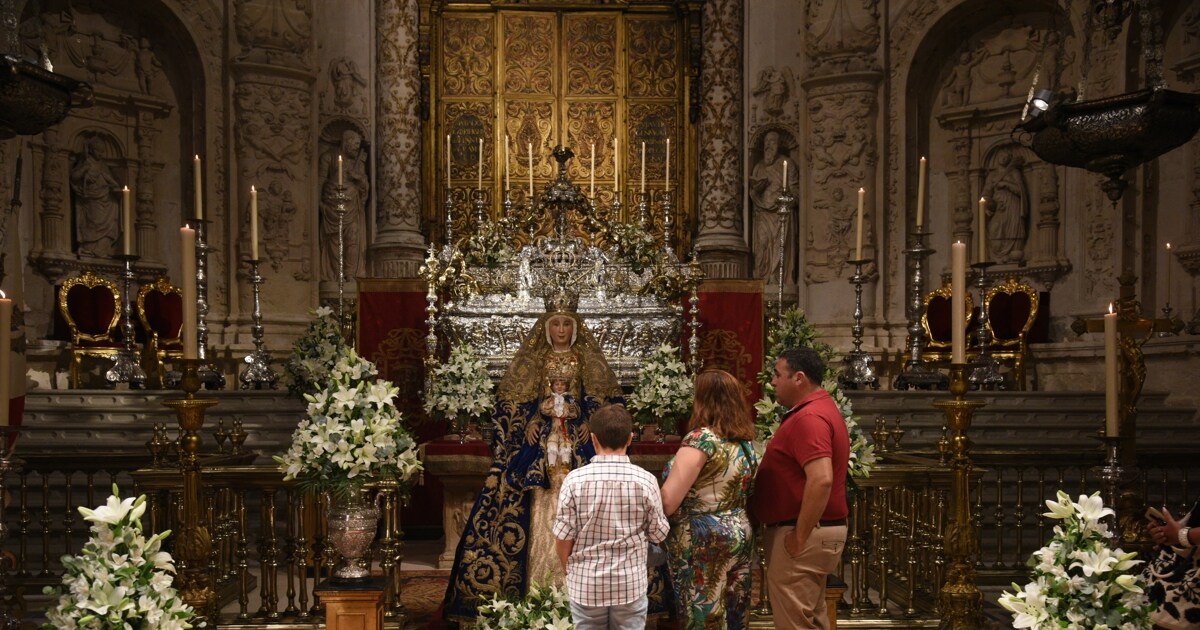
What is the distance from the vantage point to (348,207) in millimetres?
14578

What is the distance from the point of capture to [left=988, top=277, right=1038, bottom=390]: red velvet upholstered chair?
1323 cm

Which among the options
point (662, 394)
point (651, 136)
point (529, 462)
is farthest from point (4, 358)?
point (651, 136)

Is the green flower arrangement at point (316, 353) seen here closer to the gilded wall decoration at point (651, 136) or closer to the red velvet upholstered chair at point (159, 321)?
the red velvet upholstered chair at point (159, 321)

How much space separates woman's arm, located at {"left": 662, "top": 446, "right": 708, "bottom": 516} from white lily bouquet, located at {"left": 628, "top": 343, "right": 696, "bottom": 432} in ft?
15.2

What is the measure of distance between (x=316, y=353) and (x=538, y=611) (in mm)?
6019

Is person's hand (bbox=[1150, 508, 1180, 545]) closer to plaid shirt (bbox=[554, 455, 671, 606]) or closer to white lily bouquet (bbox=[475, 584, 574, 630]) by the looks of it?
plaid shirt (bbox=[554, 455, 671, 606])

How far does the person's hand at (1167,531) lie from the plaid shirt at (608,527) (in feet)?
7.06

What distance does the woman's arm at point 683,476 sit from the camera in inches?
185

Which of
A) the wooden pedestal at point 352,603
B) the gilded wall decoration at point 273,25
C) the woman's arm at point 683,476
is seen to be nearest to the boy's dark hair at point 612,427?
the woman's arm at point 683,476

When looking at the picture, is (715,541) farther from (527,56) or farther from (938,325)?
(527,56)

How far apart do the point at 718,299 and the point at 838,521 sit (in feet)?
21.2

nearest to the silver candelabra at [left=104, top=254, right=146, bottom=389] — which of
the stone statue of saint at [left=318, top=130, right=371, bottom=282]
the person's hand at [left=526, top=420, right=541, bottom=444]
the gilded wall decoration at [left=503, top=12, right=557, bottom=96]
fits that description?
the stone statue of saint at [left=318, top=130, right=371, bottom=282]

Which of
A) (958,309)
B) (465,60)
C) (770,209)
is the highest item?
(465,60)

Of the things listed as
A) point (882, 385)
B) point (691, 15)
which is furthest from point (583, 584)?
point (691, 15)
